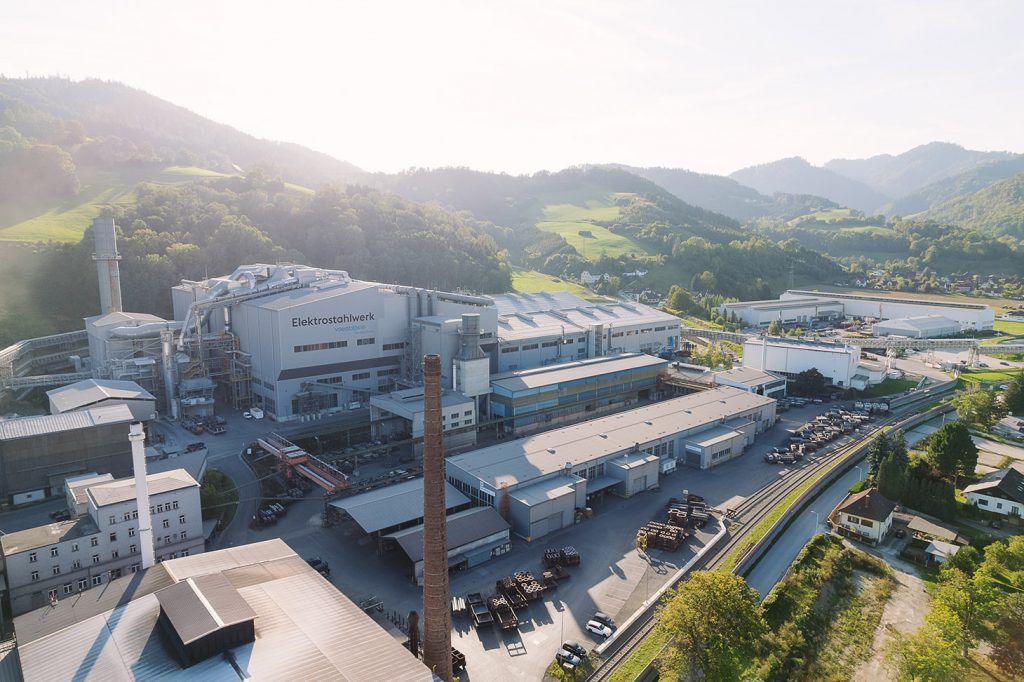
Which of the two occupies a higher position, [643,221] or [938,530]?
[643,221]

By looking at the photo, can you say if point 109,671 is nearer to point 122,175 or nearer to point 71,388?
point 71,388

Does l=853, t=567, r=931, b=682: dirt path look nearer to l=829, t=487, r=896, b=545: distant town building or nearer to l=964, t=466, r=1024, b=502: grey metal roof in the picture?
l=829, t=487, r=896, b=545: distant town building

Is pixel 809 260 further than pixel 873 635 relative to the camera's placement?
Yes

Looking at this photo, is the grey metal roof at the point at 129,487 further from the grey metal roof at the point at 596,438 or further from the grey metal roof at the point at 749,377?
the grey metal roof at the point at 749,377

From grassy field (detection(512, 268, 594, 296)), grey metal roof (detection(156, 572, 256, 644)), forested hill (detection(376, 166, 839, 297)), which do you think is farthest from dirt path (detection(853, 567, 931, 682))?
forested hill (detection(376, 166, 839, 297))

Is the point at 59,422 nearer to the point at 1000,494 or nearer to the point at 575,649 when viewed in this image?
the point at 575,649

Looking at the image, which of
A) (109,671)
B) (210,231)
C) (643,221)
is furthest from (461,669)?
(643,221)
